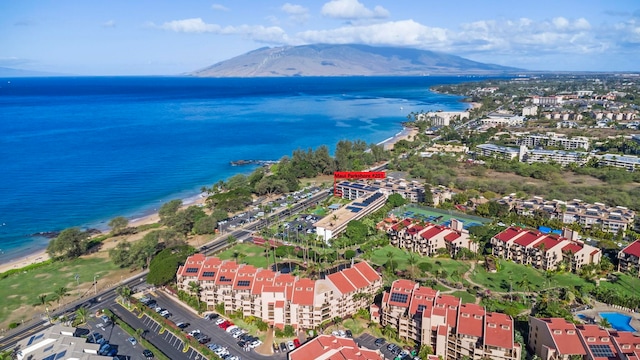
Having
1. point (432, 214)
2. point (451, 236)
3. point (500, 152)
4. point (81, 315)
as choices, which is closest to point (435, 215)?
point (432, 214)

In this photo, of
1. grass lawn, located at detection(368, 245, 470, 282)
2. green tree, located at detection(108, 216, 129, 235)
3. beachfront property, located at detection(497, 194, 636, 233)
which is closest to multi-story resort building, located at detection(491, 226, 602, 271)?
grass lawn, located at detection(368, 245, 470, 282)

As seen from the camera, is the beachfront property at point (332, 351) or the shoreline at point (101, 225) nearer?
the beachfront property at point (332, 351)

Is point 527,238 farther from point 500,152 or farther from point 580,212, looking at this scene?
point 500,152

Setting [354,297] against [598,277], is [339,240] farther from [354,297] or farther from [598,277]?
[598,277]

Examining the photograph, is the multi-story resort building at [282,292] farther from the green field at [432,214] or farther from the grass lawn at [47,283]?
the green field at [432,214]

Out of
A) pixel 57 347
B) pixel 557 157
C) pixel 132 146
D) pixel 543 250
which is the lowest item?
pixel 557 157

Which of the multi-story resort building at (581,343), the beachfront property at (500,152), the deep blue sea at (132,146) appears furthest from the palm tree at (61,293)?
the beachfront property at (500,152)

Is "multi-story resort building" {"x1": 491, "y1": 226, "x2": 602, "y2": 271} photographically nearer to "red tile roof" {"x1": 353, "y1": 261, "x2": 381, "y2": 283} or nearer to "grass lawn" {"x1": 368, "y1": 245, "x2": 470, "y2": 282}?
"grass lawn" {"x1": 368, "y1": 245, "x2": 470, "y2": 282}
